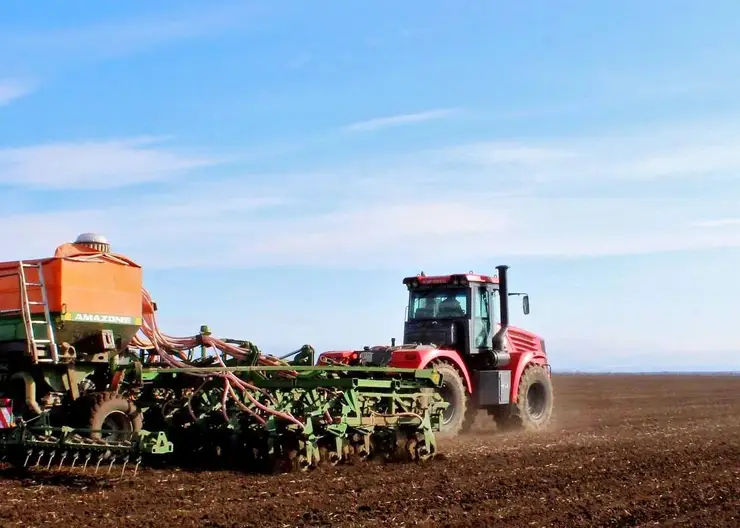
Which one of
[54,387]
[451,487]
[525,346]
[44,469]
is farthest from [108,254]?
[525,346]

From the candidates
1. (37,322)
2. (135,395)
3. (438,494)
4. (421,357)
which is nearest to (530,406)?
(421,357)

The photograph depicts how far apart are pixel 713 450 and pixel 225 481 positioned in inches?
261

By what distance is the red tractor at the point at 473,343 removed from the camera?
614 inches

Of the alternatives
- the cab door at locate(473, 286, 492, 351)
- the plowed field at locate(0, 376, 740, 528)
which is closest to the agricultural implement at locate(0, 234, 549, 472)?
the plowed field at locate(0, 376, 740, 528)

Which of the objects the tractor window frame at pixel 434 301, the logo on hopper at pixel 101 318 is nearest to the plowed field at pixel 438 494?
the logo on hopper at pixel 101 318

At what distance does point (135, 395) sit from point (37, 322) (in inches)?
59.2

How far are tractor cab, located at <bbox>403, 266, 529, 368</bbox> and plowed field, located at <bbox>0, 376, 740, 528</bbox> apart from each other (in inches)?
128

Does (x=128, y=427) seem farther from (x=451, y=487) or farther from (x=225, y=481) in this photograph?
(x=451, y=487)

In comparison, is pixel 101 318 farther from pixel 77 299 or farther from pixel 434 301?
pixel 434 301

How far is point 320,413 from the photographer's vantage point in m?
10.8

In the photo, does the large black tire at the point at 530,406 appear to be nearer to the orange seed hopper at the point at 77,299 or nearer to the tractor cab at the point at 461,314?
the tractor cab at the point at 461,314

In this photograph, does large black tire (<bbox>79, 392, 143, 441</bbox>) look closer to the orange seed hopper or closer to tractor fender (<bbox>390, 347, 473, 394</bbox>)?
the orange seed hopper

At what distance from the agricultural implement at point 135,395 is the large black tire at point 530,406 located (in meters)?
4.23

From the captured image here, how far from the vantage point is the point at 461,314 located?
16.0m
